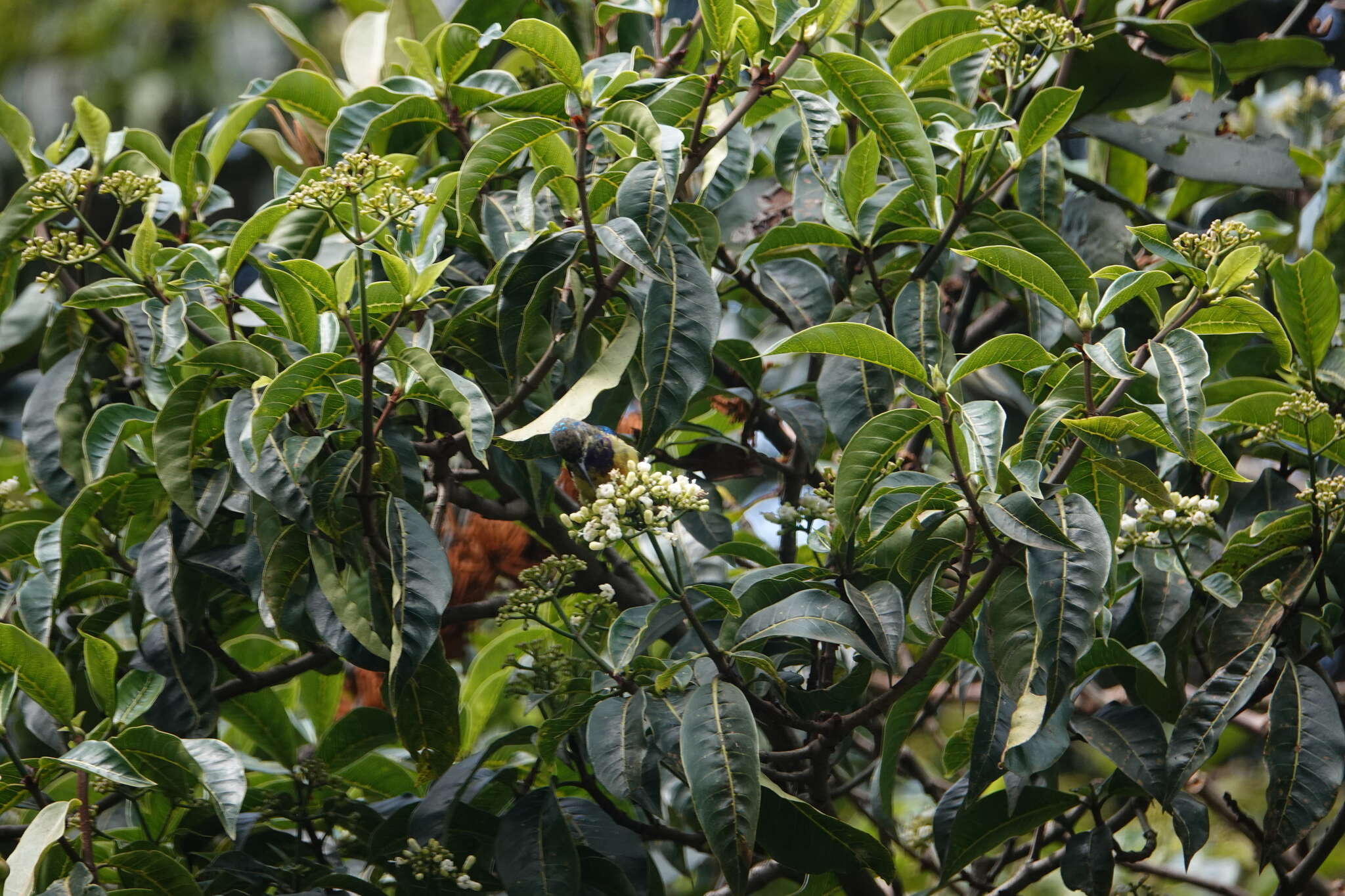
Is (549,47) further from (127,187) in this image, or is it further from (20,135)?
(20,135)

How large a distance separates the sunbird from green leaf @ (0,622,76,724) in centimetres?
57

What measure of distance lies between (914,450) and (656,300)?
539 millimetres

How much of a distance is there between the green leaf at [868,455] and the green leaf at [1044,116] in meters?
0.43

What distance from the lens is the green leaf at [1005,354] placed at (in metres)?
1.09

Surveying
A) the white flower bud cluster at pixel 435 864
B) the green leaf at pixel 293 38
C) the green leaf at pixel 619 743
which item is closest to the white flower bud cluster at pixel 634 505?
the green leaf at pixel 619 743

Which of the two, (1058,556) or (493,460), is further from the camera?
(493,460)

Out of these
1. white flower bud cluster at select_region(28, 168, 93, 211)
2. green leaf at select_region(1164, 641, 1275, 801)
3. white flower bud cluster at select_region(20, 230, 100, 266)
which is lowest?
green leaf at select_region(1164, 641, 1275, 801)

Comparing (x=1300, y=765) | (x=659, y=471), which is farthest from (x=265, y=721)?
(x=1300, y=765)

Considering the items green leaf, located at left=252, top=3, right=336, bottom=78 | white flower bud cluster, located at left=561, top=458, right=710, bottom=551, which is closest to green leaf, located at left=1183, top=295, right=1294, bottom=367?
white flower bud cluster, located at left=561, top=458, right=710, bottom=551

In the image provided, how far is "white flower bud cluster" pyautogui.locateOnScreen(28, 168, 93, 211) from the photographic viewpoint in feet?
3.92

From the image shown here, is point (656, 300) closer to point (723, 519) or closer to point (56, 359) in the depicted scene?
point (723, 519)

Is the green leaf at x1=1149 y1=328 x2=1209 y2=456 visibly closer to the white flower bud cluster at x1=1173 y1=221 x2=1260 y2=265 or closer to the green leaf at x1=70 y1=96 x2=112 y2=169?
the white flower bud cluster at x1=1173 y1=221 x2=1260 y2=265

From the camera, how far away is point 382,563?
124 cm

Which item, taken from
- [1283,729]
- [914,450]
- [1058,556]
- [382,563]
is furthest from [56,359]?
[1283,729]
